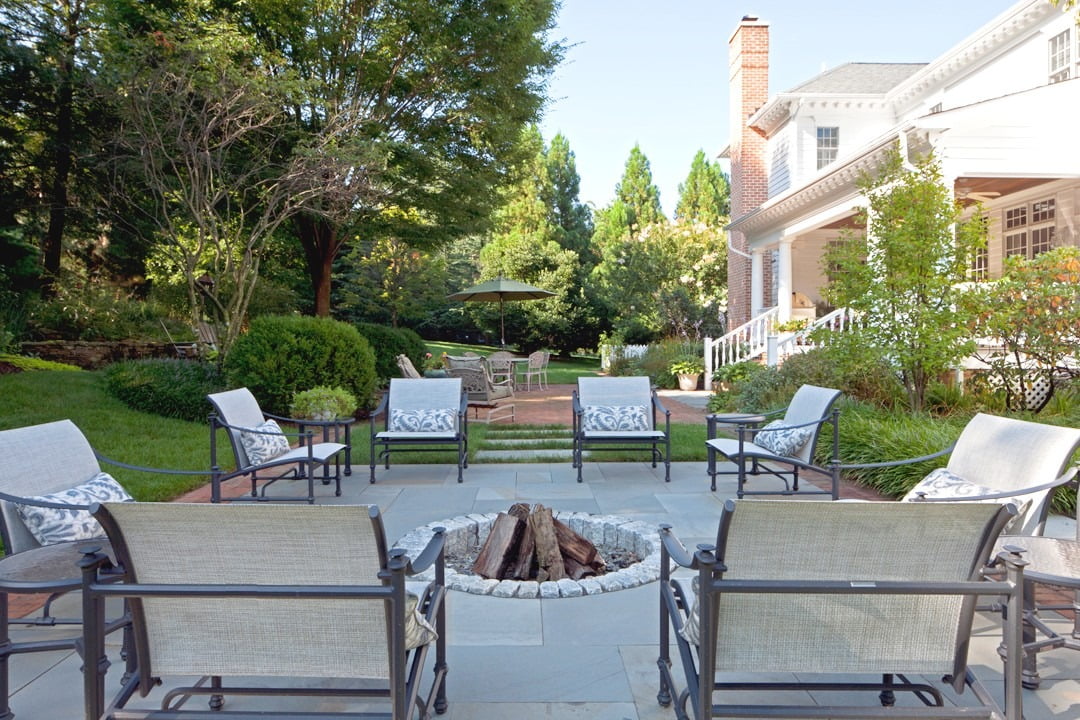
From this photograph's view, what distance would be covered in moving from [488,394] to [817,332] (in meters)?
4.99

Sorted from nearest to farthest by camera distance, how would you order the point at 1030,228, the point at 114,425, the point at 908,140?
1. the point at 114,425
2. the point at 908,140
3. the point at 1030,228

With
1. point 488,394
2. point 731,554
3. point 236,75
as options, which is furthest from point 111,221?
point 731,554

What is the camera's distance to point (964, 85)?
45.9 feet

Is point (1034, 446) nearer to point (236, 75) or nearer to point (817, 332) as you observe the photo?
point (817, 332)

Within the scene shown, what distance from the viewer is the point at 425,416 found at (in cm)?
697

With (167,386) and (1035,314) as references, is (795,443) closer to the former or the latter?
(1035,314)

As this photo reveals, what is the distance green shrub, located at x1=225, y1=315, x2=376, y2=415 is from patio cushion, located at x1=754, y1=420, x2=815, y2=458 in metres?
6.25

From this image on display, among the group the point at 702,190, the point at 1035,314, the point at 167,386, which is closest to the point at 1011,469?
the point at 1035,314

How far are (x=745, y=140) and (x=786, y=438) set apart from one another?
15194 mm

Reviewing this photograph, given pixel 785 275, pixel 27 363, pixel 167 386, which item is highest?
pixel 785 275

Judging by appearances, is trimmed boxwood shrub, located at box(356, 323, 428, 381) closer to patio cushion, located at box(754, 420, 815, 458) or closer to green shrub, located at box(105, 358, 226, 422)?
green shrub, located at box(105, 358, 226, 422)

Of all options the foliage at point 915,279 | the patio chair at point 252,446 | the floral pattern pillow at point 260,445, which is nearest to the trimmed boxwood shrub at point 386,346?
the patio chair at point 252,446

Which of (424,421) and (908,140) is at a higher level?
(908,140)

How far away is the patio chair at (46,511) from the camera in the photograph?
8.82 feet
